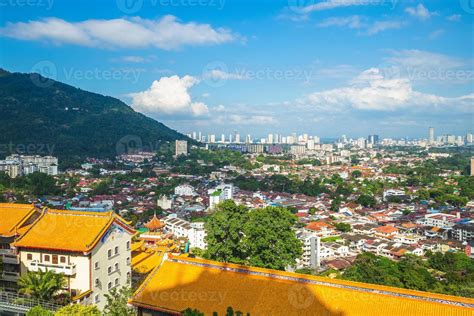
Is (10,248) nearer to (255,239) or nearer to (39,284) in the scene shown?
(39,284)

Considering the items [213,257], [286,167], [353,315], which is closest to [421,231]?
[213,257]

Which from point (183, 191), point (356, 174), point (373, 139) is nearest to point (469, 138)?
point (373, 139)

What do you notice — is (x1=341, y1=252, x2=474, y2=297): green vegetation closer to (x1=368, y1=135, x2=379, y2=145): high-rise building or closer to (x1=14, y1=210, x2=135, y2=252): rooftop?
(x1=14, y1=210, x2=135, y2=252): rooftop

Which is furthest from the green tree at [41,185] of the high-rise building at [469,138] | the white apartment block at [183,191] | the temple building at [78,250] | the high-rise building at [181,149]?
the high-rise building at [469,138]

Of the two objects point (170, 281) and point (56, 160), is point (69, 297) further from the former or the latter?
point (56, 160)

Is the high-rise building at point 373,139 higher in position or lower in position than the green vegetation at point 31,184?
higher

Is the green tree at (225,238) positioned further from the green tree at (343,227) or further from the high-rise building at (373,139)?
the high-rise building at (373,139)
